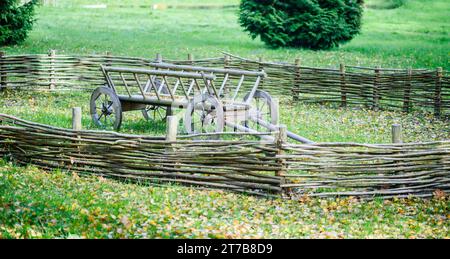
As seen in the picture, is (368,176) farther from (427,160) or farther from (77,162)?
(77,162)

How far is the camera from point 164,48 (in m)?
26.9

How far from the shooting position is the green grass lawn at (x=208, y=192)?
813cm

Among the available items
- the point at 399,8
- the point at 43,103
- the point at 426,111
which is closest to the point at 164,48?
the point at 43,103

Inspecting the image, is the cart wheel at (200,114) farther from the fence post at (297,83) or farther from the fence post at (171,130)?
the fence post at (297,83)

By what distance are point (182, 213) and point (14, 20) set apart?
18539mm

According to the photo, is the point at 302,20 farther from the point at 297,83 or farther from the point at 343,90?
the point at 343,90

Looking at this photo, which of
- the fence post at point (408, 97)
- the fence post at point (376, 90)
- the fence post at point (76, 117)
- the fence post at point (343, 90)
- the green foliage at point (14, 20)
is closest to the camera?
the fence post at point (76, 117)

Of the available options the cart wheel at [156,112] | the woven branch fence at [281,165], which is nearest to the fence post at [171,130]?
the woven branch fence at [281,165]

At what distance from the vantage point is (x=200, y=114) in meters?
12.6

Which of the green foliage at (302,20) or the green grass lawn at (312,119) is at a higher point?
the green foliage at (302,20)

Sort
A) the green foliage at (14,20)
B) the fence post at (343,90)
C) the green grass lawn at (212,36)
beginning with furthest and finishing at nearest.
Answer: the green grass lawn at (212,36)
the green foliage at (14,20)
the fence post at (343,90)

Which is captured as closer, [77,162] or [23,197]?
[23,197]

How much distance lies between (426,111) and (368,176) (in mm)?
7946

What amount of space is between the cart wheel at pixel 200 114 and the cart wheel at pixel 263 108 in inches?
47.0
